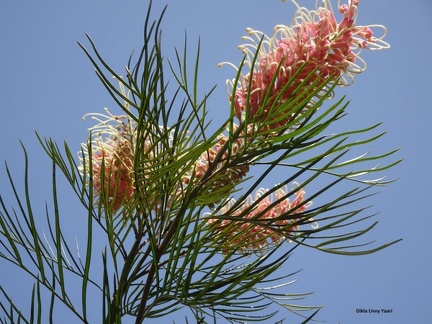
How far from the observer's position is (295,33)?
38cm

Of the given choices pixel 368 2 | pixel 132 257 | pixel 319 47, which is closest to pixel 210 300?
pixel 132 257

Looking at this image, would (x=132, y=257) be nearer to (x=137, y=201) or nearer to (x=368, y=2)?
(x=137, y=201)

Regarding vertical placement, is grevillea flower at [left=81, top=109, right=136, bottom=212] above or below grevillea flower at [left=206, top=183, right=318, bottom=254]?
above

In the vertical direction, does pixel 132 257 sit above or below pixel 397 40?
below

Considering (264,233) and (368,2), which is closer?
(264,233)

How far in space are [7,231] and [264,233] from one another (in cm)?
18

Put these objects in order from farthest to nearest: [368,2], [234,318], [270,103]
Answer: [368,2]
[234,318]
[270,103]

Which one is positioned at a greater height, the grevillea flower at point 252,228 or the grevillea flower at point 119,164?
the grevillea flower at point 119,164

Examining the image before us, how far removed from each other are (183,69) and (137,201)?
9 cm

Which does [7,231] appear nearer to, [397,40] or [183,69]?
[183,69]

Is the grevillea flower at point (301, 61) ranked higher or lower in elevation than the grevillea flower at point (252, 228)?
higher

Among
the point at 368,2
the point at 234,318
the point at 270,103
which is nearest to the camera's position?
the point at 270,103

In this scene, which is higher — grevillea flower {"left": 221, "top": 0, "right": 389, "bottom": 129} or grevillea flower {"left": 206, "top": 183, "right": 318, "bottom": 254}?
grevillea flower {"left": 221, "top": 0, "right": 389, "bottom": 129}

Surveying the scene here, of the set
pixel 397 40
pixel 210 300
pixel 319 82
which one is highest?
pixel 397 40
